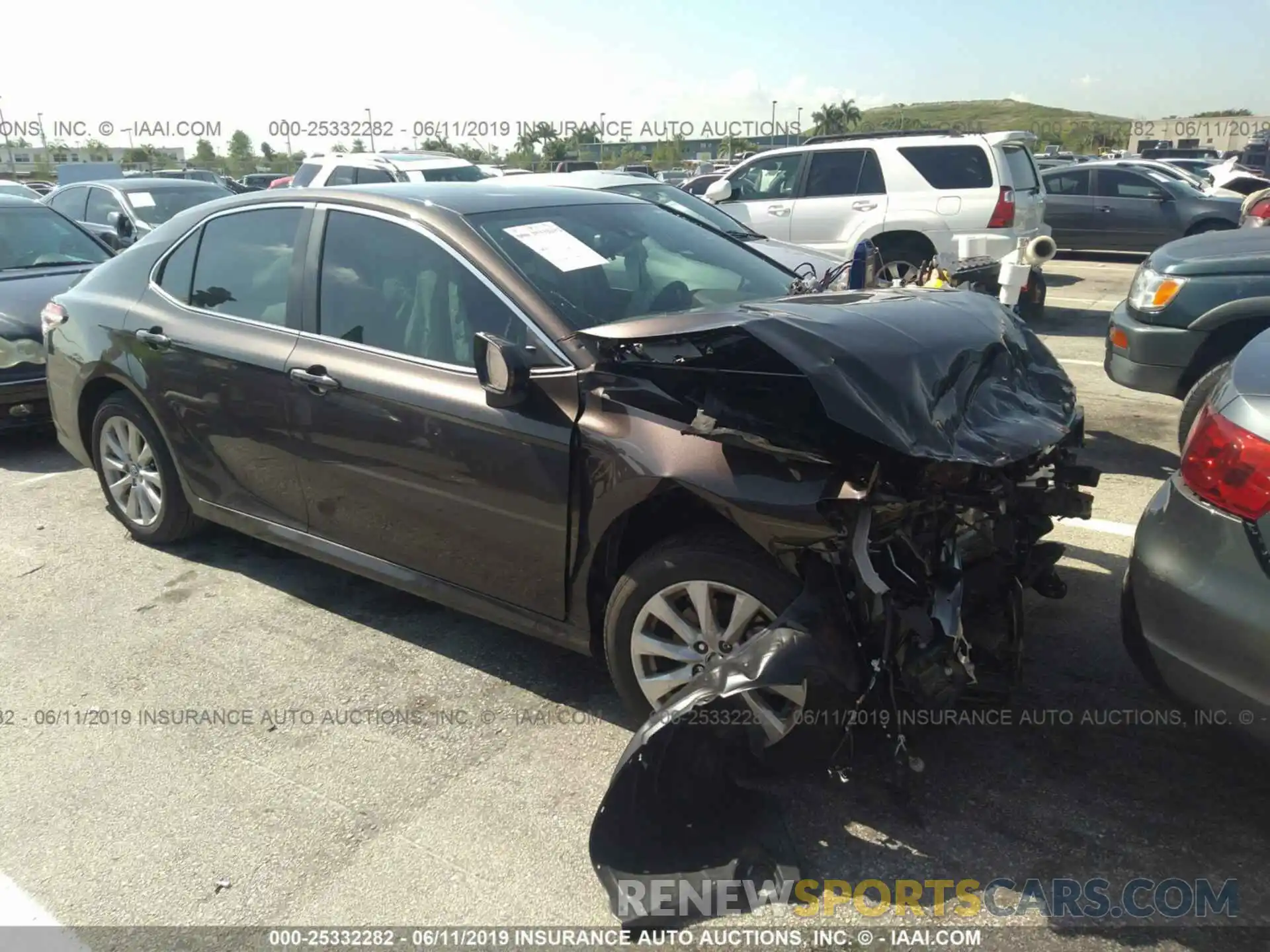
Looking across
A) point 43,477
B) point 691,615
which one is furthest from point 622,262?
point 43,477

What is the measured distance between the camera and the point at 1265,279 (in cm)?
516

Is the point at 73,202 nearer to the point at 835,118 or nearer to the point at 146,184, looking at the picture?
the point at 146,184

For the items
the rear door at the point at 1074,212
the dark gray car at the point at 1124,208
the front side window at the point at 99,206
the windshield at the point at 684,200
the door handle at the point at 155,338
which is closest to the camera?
the door handle at the point at 155,338

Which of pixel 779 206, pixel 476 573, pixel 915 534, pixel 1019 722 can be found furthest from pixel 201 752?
pixel 779 206

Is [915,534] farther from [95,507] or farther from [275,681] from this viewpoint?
[95,507]

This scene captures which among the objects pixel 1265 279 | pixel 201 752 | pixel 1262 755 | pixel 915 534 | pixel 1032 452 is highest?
pixel 1265 279

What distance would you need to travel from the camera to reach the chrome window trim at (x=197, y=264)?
390cm

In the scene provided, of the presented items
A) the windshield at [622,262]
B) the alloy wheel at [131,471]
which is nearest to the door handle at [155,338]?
the alloy wheel at [131,471]

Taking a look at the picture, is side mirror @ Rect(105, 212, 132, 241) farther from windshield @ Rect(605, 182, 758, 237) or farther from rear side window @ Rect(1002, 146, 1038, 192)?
rear side window @ Rect(1002, 146, 1038, 192)

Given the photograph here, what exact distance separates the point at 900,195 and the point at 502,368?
832cm

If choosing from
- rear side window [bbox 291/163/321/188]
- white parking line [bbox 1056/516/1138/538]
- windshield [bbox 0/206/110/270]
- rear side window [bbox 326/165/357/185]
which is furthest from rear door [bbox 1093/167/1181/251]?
windshield [bbox 0/206/110/270]

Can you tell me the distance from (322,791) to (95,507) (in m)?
3.44

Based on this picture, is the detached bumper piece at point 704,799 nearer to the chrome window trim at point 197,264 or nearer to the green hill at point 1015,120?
the chrome window trim at point 197,264

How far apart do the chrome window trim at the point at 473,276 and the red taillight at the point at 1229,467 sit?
180 centimetres
